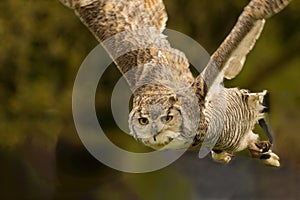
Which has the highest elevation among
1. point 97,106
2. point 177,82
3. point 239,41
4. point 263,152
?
point 239,41

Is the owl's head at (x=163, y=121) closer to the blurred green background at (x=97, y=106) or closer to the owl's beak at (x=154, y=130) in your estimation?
the owl's beak at (x=154, y=130)

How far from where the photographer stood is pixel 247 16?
58.9 inches

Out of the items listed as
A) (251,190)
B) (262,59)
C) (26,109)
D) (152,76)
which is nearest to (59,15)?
(26,109)

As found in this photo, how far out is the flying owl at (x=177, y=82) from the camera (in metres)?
1.50

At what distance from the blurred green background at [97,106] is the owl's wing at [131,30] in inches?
67.4

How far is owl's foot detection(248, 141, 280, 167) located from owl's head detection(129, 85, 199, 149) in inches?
14.7

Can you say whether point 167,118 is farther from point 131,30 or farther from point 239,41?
point 131,30

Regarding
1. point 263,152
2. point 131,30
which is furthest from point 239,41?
point 263,152

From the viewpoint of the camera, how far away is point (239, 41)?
151cm

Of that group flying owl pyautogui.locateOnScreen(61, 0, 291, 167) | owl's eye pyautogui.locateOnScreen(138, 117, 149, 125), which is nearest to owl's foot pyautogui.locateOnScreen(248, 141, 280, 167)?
flying owl pyautogui.locateOnScreen(61, 0, 291, 167)

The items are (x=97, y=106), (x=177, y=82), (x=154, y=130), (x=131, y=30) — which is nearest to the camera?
(x=154, y=130)

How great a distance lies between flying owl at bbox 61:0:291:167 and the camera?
4.91 ft

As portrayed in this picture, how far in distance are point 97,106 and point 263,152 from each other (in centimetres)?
180

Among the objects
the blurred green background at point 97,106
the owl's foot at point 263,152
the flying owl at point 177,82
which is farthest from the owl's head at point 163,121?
the blurred green background at point 97,106
